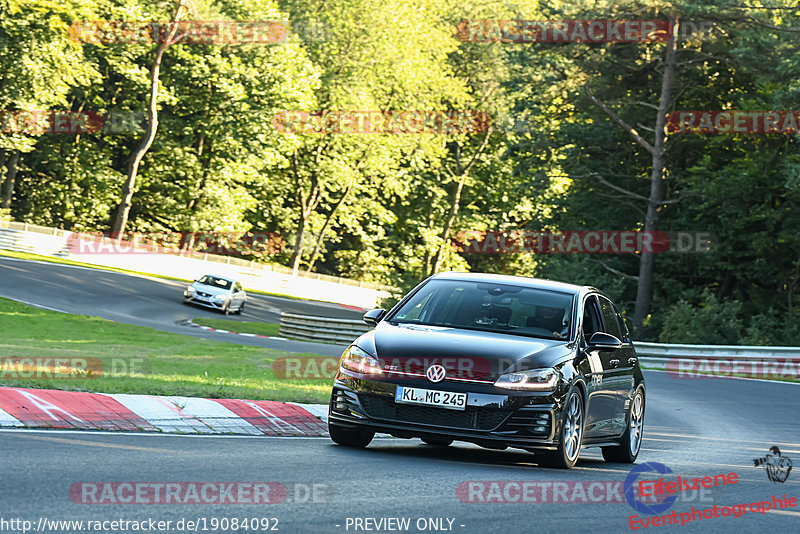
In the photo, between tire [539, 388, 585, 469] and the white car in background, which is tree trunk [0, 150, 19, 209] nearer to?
the white car in background

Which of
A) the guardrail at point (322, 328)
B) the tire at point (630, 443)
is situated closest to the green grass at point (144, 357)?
the tire at point (630, 443)

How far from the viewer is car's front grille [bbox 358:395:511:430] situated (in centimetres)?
900

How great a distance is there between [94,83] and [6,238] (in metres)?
9.88

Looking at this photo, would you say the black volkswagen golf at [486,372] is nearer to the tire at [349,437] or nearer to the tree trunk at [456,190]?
the tire at [349,437]

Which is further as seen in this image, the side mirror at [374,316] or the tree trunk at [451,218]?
the tree trunk at [451,218]

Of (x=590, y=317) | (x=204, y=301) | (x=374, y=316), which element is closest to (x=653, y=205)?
(x=204, y=301)

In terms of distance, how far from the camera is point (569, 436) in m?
9.55

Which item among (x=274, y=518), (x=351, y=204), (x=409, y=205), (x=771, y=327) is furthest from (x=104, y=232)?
(x=274, y=518)

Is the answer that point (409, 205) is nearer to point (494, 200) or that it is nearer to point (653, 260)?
point (494, 200)

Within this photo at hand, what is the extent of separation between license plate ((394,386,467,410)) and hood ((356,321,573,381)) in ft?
0.50

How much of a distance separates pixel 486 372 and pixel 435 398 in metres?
0.46

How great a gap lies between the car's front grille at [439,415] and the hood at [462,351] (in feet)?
0.89

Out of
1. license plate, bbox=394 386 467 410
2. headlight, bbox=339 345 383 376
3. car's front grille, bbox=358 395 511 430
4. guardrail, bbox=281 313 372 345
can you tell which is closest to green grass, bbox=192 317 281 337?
guardrail, bbox=281 313 372 345

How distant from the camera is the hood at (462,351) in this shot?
29.8ft
